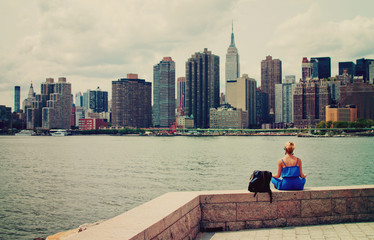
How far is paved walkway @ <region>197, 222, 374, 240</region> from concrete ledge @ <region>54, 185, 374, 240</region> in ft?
0.76

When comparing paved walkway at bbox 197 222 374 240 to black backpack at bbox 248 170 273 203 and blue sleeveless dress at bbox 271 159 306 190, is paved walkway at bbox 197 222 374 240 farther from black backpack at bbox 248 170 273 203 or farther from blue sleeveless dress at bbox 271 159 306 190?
blue sleeveless dress at bbox 271 159 306 190

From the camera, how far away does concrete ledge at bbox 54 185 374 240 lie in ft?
28.6

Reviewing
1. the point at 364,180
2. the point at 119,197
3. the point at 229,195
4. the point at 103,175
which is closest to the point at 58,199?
the point at 119,197

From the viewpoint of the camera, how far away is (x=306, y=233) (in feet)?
31.4

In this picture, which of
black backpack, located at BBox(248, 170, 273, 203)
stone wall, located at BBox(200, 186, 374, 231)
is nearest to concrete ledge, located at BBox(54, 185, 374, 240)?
stone wall, located at BBox(200, 186, 374, 231)

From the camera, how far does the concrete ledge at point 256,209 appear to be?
343 inches

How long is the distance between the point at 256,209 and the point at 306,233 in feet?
4.35

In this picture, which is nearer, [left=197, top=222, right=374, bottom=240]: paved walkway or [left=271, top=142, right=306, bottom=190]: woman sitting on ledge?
[left=197, top=222, right=374, bottom=240]: paved walkway

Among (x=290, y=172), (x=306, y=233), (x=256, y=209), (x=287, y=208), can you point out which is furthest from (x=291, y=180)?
(x=306, y=233)

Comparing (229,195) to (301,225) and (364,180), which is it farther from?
(364,180)

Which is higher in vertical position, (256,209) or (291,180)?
(291,180)

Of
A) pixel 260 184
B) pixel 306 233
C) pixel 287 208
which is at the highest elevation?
pixel 260 184

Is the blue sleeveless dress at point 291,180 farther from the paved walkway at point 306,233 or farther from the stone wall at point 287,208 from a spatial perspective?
the paved walkway at point 306,233

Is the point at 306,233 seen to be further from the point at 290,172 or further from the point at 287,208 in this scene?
the point at 290,172
